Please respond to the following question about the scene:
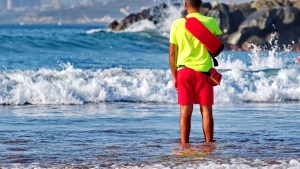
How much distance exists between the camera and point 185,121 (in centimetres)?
1016

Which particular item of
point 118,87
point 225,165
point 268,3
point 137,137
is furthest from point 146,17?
point 225,165

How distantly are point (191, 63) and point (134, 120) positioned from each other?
146 inches

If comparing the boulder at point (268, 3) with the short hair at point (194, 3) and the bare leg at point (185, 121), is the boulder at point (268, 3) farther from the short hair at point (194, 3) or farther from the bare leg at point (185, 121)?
the short hair at point (194, 3)

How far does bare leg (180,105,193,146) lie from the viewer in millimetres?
10031

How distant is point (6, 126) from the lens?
1240cm

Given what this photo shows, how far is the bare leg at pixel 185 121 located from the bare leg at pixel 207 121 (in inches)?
5.6

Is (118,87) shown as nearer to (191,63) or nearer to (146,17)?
(191,63)

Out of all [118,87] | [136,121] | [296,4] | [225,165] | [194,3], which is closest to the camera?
[225,165]

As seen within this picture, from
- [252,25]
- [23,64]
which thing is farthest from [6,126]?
[252,25]

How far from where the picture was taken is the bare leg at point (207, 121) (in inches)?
394

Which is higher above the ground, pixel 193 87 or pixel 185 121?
pixel 193 87

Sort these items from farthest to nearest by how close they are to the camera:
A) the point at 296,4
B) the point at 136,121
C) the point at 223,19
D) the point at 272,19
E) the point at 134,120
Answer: the point at 296,4 < the point at 223,19 < the point at 272,19 < the point at 134,120 < the point at 136,121

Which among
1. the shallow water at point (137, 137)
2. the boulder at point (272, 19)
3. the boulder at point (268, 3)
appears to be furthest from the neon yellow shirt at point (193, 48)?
the boulder at point (268, 3)

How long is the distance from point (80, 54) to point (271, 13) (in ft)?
69.3
